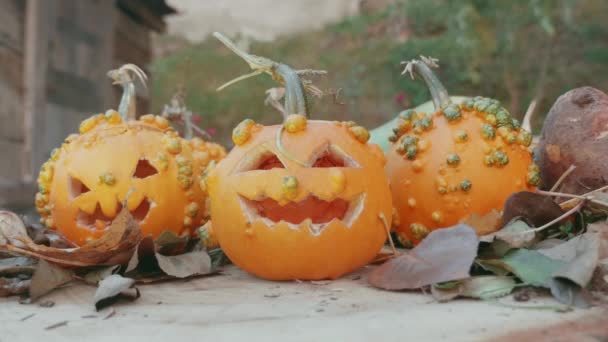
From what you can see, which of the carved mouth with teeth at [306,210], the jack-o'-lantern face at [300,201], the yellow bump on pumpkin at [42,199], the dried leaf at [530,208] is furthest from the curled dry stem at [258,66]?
the yellow bump on pumpkin at [42,199]

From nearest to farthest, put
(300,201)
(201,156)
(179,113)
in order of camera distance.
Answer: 1. (300,201)
2. (201,156)
3. (179,113)

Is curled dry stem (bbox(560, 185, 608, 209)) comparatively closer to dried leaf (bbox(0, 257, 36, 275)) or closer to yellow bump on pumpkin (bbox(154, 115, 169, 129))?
yellow bump on pumpkin (bbox(154, 115, 169, 129))

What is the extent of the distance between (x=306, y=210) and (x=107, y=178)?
0.47 meters

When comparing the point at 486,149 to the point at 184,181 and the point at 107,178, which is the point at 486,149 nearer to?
the point at 184,181

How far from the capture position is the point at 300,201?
1278 millimetres

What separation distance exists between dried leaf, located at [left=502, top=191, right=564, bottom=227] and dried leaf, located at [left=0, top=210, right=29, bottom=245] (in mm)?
973

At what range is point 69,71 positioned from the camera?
199 inches

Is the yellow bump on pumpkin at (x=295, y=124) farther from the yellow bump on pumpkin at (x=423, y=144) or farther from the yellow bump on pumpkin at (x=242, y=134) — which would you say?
the yellow bump on pumpkin at (x=423, y=144)

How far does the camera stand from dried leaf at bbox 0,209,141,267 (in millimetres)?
1211

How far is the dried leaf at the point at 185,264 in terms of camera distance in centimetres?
128

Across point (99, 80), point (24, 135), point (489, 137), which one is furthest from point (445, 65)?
point (489, 137)

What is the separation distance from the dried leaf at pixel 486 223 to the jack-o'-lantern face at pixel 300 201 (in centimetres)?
19

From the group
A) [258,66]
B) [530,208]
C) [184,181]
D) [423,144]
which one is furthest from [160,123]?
[530,208]

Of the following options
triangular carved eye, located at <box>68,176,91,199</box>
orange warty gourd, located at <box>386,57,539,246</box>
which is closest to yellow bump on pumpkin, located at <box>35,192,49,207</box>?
triangular carved eye, located at <box>68,176,91,199</box>
